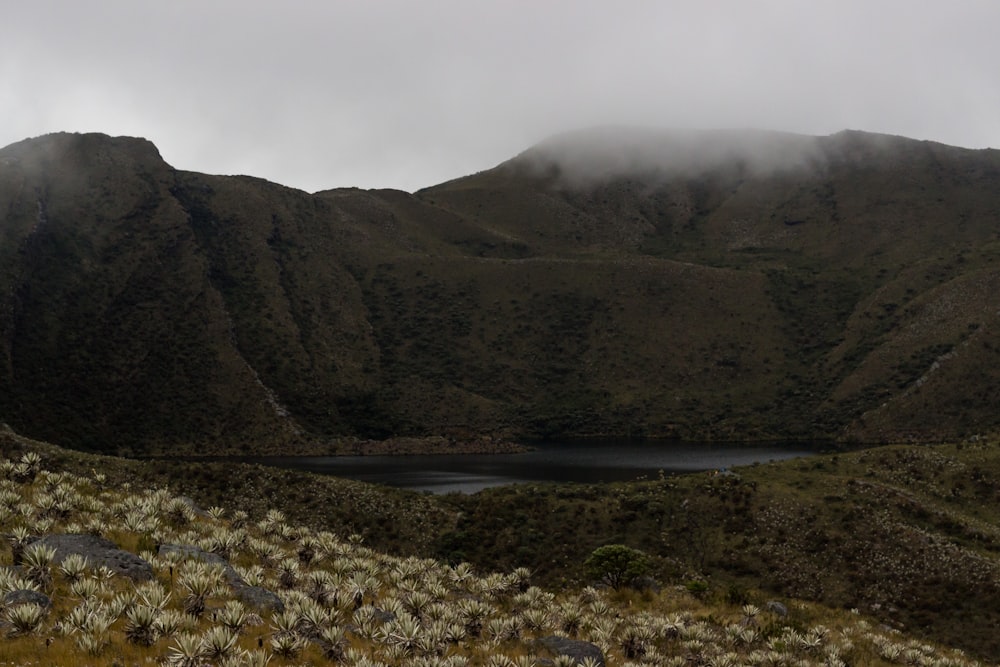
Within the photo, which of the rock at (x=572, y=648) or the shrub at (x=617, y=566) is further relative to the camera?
the shrub at (x=617, y=566)

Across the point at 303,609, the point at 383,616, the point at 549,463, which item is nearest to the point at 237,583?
the point at 303,609

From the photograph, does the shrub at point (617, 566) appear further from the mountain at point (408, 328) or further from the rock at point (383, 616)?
the mountain at point (408, 328)

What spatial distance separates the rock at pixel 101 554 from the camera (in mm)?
11586

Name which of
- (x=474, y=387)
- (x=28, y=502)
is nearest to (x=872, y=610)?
(x=28, y=502)

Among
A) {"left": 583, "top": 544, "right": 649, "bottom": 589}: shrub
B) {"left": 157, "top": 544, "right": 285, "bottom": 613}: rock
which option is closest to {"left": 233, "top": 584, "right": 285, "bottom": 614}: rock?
{"left": 157, "top": 544, "right": 285, "bottom": 613}: rock

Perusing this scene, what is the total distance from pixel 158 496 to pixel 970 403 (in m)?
132

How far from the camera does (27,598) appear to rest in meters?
Answer: 9.40

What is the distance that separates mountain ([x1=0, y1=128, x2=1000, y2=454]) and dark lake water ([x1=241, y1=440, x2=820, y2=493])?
13.3m

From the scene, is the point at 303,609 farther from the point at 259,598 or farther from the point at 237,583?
the point at 237,583

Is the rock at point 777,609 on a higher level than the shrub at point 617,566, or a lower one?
higher

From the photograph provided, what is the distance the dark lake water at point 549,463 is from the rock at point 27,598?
6616 cm

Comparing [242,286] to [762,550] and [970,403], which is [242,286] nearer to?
[762,550]

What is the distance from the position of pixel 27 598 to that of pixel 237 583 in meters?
3.52

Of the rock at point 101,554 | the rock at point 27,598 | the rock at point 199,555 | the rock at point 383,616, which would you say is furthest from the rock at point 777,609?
the rock at point 27,598
